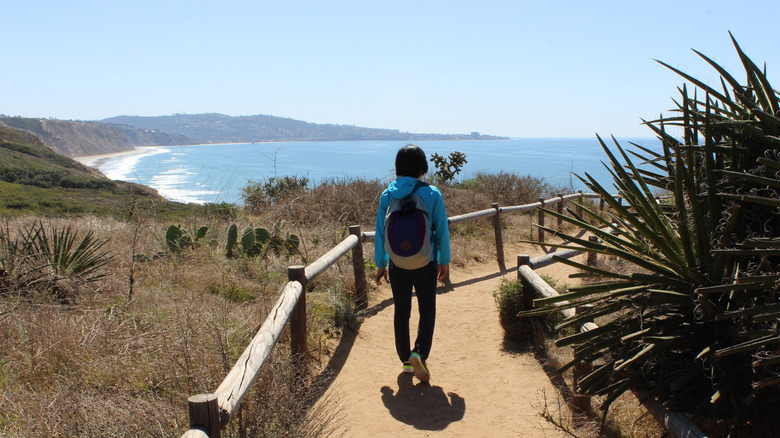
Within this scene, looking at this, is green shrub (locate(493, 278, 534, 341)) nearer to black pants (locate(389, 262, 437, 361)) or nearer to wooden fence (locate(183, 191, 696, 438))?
black pants (locate(389, 262, 437, 361))

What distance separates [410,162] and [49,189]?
28.0 meters

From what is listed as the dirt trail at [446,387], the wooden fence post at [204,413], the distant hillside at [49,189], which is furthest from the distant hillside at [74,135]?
the wooden fence post at [204,413]

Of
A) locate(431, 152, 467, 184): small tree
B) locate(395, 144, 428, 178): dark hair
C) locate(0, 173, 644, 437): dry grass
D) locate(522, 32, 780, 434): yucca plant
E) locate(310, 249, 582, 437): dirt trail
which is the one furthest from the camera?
locate(431, 152, 467, 184): small tree

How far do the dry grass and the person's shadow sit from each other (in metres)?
0.51

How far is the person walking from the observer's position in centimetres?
403

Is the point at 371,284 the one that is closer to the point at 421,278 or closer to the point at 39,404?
the point at 421,278

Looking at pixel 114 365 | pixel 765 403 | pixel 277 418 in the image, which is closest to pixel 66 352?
pixel 114 365

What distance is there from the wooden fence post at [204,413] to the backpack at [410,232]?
209 centimetres

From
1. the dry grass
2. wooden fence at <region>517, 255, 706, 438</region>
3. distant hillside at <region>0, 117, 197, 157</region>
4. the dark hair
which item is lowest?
the dry grass

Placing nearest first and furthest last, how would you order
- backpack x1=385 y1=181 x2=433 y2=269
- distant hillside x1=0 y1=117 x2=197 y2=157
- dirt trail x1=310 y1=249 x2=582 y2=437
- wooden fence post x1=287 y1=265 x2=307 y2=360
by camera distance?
dirt trail x1=310 y1=249 x2=582 y2=437
backpack x1=385 y1=181 x2=433 y2=269
wooden fence post x1=287 y1=265 x2=307 y2=360
distant hillside x1=0 y1=117 x2=197 y2=157

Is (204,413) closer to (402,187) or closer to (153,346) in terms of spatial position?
(153,346)

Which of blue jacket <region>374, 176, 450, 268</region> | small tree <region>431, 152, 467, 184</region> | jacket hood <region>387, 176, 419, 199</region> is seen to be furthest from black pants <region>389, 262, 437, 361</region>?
small tree <region>431, 152, 467, 184</region>

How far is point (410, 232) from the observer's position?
4.01 metres

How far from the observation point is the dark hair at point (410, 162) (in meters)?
4.17
